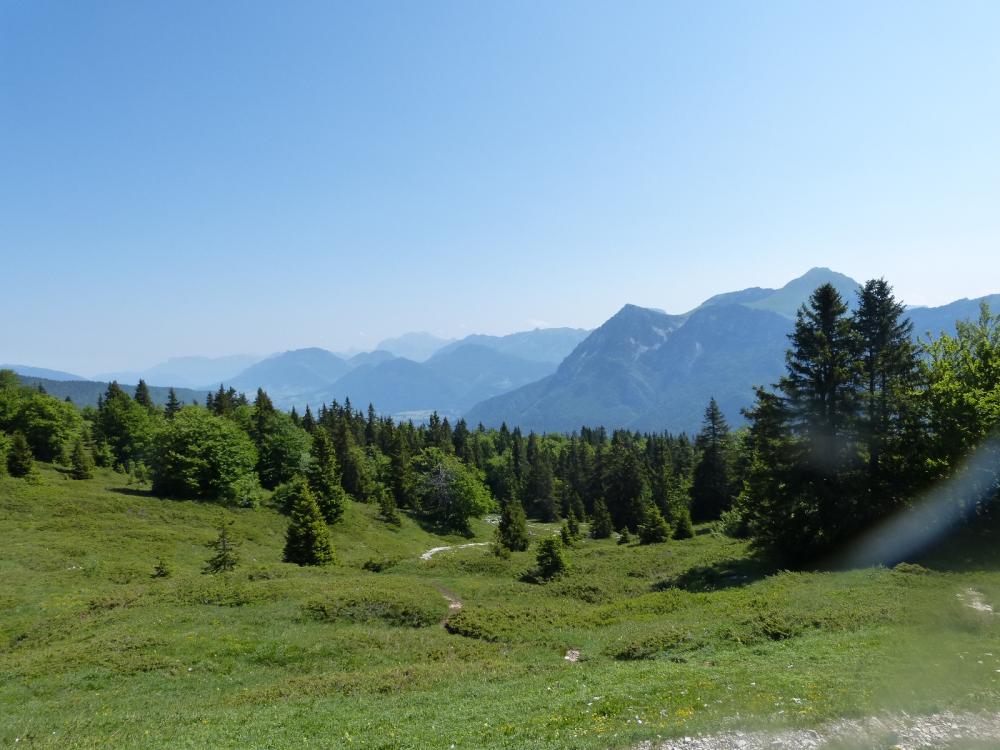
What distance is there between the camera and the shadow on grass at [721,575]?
30.4 m

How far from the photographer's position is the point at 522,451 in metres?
146

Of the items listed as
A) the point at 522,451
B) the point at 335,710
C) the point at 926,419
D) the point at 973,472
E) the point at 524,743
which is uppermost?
the point at 926,419

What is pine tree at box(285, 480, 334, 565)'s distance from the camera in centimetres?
4394

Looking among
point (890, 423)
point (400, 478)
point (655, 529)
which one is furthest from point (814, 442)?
point (400, 478)

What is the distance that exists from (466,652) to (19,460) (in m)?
64.1

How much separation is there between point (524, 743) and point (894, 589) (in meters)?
21.3

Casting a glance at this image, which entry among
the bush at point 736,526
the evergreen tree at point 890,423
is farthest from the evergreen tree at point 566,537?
the evergreen tree at point 890,423

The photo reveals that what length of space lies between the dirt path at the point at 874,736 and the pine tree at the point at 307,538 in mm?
38763

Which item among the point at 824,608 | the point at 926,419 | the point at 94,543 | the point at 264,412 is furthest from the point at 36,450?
the point at 926,419

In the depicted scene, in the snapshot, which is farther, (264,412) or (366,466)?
(366,466)

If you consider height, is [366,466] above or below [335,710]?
below

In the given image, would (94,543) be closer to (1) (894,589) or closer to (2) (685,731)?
(2) (685,731)

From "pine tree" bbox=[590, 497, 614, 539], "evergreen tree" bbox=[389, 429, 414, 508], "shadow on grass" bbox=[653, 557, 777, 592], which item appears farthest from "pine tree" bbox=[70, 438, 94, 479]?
"shadow on grass" bbox=[653, 557, 777, 592]

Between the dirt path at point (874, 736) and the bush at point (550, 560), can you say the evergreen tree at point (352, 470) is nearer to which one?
the bush at point (550, 560)
